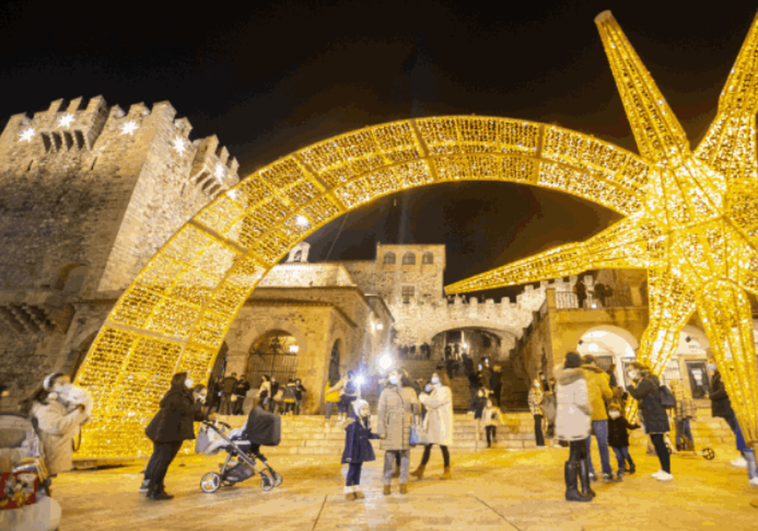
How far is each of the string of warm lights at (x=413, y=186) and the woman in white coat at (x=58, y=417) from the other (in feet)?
8.80

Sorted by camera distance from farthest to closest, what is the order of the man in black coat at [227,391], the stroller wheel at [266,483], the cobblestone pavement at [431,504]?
1. the man in black coat at [227,391]
2. the stroller wheel at [266,483]
3. the cobblestone pavement at [431,504]

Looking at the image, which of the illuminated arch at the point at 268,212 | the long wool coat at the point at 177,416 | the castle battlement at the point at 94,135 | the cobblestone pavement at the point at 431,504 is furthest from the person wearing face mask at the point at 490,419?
the castle battlement at the point at 94,135

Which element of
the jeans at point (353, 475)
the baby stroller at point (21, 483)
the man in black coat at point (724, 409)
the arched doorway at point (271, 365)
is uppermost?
the arched doorway at point (271, 365)

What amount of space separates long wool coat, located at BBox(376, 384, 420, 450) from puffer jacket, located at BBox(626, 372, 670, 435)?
3066mm

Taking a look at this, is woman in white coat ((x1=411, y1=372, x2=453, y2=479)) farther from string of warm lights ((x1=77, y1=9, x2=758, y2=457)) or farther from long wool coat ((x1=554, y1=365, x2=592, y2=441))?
string of warm lights ((x1=77, y1=9, x2=758, y2=457))

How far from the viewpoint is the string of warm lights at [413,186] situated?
547cm

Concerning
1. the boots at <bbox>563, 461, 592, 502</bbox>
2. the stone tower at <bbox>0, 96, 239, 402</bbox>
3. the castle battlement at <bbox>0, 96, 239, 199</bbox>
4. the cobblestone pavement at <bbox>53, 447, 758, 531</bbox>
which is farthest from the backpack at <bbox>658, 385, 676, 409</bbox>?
the castle battlement at <bbox>0, 96, 239, 199</bbox>

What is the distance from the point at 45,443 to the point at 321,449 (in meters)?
6.48

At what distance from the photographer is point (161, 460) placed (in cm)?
431

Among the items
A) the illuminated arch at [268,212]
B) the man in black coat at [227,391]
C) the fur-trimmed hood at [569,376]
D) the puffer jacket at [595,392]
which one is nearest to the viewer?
the fur-trimmed hood at [569,376]

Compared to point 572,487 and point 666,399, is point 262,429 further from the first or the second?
point 666,399

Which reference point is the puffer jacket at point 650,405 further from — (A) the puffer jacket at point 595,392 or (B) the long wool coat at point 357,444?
(B) the long wool coat at point 357,444

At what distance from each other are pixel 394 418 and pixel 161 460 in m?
2.63

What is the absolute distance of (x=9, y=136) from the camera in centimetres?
2094
